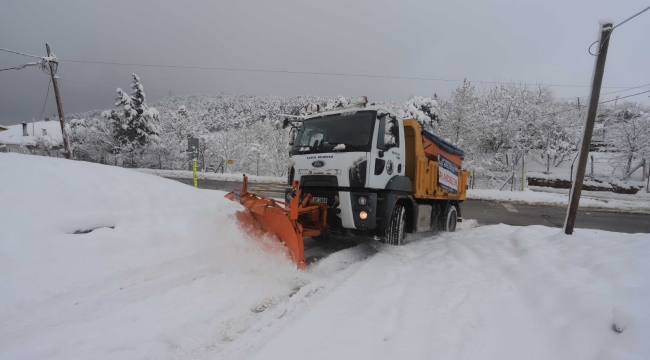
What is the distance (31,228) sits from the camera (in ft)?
12.2

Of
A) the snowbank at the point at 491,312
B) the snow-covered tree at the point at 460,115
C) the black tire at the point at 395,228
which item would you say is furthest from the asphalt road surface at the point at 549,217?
the snow-covered tree at the point at 460,115

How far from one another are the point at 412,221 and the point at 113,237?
5078 mm

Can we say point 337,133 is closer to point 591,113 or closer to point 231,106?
point 591,113

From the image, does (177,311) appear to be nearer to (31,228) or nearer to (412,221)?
(31,228)

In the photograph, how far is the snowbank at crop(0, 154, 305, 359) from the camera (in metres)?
2.72

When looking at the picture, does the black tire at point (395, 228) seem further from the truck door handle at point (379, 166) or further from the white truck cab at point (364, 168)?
the truck door handle at point (379, 166)

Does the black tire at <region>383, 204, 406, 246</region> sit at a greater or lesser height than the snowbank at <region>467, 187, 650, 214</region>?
greater

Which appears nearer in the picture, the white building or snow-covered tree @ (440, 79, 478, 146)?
snow-covered tree @ (440, 79, 478, 146)

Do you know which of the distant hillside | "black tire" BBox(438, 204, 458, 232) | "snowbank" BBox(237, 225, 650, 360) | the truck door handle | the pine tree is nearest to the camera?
"snowbank" BBox(237, 225, 650, 360)

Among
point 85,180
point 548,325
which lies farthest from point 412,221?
point 85,180

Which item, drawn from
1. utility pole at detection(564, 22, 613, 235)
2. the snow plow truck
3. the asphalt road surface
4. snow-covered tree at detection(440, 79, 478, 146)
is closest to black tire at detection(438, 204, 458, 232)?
the snow plow truck

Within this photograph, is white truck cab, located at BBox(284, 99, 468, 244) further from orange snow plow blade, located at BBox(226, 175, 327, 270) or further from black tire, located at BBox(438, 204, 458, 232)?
black tire, located at BBox(438, 204, 458, 232)

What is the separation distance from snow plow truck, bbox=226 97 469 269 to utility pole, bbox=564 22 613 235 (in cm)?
264

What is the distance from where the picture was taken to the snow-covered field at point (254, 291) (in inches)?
102
